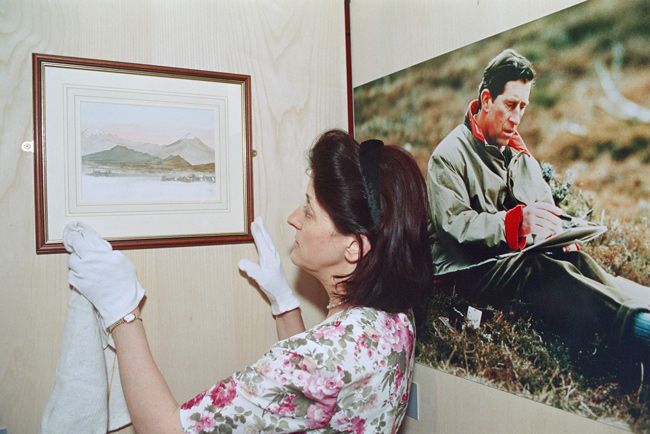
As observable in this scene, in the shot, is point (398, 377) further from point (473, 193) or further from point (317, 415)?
point (473, 193)

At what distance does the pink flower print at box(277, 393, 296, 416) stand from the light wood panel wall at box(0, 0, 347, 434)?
0.45 metres

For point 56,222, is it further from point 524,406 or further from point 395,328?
point 524,406

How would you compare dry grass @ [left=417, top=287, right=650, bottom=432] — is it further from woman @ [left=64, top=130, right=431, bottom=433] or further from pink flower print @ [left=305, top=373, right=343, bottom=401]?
pink flower print @ [left=305, top=373, right=343, bottom=401]

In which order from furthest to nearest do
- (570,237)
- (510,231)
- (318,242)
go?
(318,242), (510,231), (570,237)

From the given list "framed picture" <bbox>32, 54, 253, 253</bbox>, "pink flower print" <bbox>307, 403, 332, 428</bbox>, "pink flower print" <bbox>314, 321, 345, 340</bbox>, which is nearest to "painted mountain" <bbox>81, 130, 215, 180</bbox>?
"framed picture" <bbox>32, 54, 253, 253</bbox>

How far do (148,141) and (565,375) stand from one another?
1.07 metres

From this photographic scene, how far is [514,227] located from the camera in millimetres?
962

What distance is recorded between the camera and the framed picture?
42.5 inches

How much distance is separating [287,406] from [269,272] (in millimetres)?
462

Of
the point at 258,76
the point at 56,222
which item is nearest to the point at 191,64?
the point at 258,76

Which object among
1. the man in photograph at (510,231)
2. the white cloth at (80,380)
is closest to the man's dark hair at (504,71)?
the man in photograph at (510,231)

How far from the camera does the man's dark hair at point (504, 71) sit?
935 mm

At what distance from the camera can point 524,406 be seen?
3.14 ft

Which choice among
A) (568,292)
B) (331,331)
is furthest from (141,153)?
(568,292)
